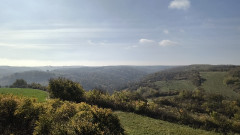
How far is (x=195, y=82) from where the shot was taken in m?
123

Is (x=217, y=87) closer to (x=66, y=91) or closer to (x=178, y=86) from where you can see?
(x=178, y=86)

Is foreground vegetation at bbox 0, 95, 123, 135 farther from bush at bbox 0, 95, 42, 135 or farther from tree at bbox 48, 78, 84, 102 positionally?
tree at bbox 48, 78, 84, 102

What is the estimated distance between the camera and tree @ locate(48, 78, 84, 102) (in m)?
29.2

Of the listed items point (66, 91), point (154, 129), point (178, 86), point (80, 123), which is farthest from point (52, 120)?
point (178, 86)

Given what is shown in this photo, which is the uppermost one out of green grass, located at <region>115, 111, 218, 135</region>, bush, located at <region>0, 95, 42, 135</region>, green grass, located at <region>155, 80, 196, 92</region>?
bush, located at <region>0, 95, 42, 135</region>

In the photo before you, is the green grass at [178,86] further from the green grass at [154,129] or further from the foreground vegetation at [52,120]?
the foreground vegetation at [52,120]

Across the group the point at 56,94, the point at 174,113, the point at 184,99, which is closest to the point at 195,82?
the point at 184,99

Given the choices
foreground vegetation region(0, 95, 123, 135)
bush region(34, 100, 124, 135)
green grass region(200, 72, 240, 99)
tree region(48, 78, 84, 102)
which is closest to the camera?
bush region(34, 100, 124, 135)

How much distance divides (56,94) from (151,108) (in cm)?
1907

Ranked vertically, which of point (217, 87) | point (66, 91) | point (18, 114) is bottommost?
point (217, 87)

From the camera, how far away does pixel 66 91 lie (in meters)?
29.5

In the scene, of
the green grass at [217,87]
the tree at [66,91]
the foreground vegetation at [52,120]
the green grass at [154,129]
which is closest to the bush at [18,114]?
the foreground vegetation at [52,120]

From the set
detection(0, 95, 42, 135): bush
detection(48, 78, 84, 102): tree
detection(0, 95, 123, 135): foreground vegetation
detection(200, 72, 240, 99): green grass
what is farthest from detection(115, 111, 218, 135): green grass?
detection(200, 72, 240, 99): green grass

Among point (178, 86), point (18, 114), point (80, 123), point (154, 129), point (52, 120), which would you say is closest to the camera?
point (80, 123)
